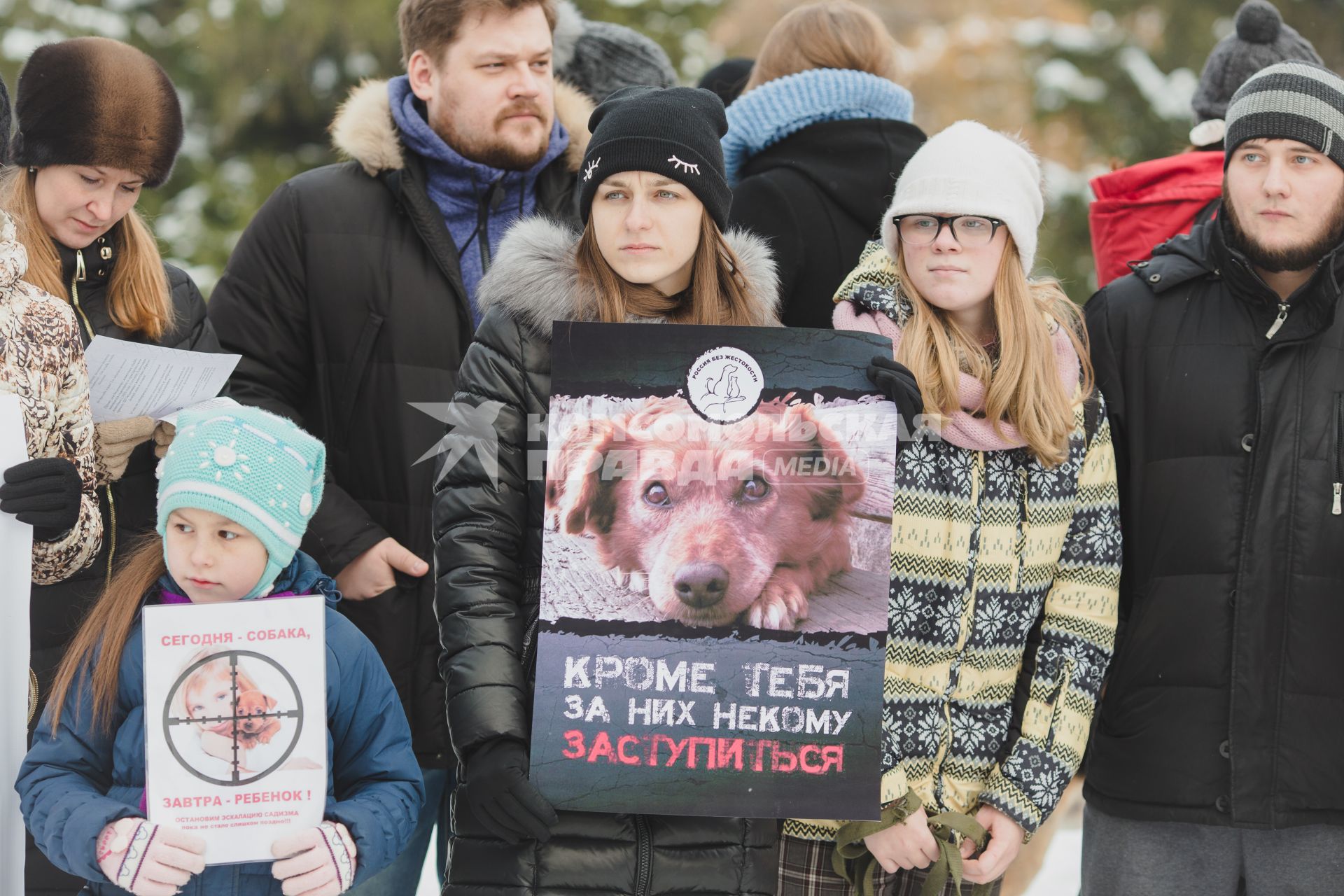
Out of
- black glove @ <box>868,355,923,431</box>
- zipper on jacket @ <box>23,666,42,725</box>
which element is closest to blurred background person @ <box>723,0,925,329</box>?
black glove @ <box>868,355,923,431</box>

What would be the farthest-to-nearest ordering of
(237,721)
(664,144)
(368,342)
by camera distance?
(368,342) < (664,144) < (237,721)

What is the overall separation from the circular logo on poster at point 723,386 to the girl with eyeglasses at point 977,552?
0.41 meters

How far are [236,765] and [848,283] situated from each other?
1469 mm

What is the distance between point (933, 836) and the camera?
261 cm

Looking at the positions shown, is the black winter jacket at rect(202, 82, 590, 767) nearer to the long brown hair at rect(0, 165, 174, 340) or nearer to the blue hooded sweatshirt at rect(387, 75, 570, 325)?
the blue hooded sweatshirt at rect(387, 75, 570, 325)

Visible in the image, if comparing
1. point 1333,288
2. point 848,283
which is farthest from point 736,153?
point 1333,288

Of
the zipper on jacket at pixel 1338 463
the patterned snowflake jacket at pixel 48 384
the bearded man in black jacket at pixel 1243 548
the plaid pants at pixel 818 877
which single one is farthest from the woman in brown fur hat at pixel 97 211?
the zipper on jacket at pixel 1338 463

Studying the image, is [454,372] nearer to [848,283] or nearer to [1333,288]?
[848,283]

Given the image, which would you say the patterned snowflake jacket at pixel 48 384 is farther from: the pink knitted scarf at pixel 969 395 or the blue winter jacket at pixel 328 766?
the pink knitted scarf at pixel 969 395

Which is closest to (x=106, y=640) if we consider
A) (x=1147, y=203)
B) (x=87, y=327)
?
(x=87, y=327)

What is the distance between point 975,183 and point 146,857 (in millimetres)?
1899

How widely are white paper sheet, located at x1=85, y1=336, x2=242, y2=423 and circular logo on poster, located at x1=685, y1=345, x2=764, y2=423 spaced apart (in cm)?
97

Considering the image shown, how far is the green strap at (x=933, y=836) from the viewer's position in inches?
101

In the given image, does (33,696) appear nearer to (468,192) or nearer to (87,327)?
(87,327)
